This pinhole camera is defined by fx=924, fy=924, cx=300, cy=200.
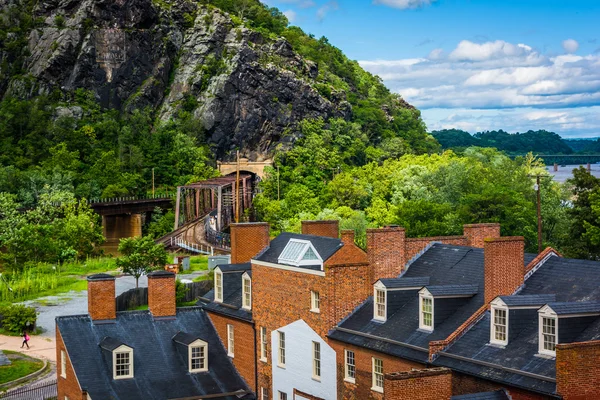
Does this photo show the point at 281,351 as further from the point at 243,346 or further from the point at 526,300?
the point at 526,300

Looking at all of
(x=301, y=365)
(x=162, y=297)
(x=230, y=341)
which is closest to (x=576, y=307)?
(x=301, y=365)

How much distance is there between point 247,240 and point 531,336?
67.8 ft

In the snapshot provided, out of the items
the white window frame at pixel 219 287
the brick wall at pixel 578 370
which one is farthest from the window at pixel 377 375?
the white window frame at pixel 219 287

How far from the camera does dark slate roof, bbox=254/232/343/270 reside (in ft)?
127

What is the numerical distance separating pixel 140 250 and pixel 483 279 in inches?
1807

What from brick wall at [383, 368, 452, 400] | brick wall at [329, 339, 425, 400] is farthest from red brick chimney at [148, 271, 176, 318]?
brick wall at [383, 368, 452, 400]

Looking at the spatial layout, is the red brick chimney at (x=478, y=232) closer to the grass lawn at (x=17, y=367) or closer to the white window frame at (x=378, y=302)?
the white window frame at (x=378, y=302)

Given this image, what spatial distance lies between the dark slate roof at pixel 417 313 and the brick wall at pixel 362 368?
0.97ft

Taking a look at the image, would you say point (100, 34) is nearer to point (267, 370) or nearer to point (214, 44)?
point (214, 44)

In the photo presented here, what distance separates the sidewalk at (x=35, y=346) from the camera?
54375 millimetres

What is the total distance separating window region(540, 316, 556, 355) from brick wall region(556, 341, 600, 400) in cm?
192

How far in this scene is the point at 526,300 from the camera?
98.0 feet

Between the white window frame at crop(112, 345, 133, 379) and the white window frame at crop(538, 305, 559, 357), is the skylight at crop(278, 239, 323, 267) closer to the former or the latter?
the white window frame at crop(112, 345, 133, 379)

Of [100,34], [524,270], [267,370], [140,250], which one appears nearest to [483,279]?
[524,270]
